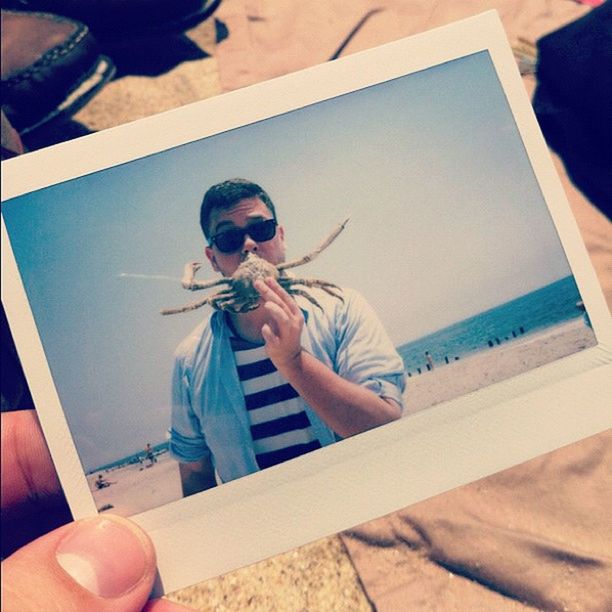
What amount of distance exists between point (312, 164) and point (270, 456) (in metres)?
0.38

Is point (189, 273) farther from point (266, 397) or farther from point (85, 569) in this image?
point (85, 569)

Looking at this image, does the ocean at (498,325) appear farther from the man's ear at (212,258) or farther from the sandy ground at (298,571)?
the man's ear at (212,258)

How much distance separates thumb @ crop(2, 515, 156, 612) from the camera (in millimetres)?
491

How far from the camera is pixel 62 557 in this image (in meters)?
0.54

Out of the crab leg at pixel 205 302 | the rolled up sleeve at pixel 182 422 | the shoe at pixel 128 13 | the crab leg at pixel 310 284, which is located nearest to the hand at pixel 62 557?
the rolled up sleeve at pixel 182 422

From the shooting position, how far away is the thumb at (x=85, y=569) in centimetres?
49

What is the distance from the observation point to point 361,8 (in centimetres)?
109

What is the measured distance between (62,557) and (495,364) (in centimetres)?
54

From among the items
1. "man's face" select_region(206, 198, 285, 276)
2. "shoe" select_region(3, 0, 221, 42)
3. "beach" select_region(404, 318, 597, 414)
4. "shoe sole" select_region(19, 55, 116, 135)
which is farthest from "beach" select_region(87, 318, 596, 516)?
"shoe" select_region(3, 0, 221, 42)

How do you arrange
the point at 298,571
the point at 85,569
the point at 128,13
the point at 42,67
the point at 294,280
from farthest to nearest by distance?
the point at 128,13 < the point at 42,67 < the point at 298,571 < the point at 294,280 < the point at 85,569

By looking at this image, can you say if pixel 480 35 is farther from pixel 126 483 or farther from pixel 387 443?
pixel 126 483

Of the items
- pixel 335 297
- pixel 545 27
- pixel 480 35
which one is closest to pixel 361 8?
pixel 545 27

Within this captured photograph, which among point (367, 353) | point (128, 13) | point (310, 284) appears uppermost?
point (128, 13)

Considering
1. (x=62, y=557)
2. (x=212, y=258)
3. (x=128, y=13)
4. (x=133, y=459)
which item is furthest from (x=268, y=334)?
(x=128, y=13)
